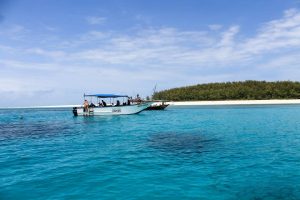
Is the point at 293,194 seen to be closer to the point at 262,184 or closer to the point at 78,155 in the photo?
the point at 262,184

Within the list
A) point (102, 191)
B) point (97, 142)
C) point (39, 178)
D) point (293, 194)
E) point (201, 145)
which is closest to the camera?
point (293, 194)

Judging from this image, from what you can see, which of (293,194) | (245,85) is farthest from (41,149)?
(245,85)

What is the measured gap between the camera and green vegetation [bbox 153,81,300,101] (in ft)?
379

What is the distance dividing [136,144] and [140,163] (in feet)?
19.8

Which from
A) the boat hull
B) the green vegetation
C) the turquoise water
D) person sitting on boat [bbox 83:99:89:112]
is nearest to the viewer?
the turquoise water

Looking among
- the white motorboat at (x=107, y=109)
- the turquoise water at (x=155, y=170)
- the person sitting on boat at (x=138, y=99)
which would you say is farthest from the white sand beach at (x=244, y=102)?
the turquoise water at (x=155, y=170)

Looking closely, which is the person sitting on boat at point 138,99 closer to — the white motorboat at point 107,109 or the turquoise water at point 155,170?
the white motorboat at point 107,109

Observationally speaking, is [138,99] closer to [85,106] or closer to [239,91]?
[85,106]

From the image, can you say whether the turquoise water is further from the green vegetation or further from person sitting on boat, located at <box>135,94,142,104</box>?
the green vegetation

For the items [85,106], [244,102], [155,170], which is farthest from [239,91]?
[155,170]

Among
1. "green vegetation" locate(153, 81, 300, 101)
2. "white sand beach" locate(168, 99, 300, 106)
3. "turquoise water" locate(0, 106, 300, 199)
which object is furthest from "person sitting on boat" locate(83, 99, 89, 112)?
"green vegetation" locate(153, 81, 300, 101)

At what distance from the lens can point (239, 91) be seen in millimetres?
118562

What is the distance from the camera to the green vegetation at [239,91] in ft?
379

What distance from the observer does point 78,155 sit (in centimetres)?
1756
